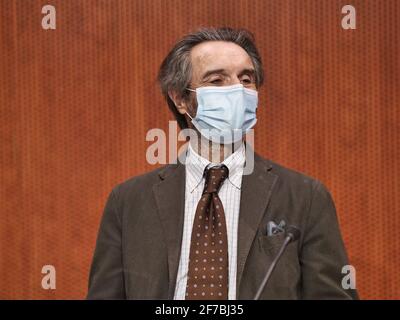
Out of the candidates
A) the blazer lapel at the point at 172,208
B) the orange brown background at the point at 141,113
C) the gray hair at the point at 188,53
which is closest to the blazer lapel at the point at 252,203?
the blazer lapel at the point at 172,208

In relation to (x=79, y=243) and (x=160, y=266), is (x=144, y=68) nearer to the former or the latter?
(x=79, y=243)

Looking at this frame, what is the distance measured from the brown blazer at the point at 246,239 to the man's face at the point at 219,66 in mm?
182

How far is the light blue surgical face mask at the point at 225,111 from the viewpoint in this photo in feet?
5.30

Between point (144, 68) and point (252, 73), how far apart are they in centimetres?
59

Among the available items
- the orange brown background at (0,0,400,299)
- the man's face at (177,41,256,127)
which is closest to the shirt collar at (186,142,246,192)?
the man's face at (177,41,256,127)

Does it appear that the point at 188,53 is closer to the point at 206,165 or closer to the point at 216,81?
the point at 216,81

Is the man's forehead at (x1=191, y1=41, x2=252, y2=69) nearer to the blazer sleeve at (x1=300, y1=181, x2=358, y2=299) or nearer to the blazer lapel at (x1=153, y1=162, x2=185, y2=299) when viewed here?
the blazer lapel at (x1=153, y1=162, x2=185, y2=299)

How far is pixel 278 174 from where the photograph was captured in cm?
162

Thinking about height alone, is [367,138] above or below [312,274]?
above

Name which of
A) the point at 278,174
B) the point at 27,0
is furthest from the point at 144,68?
the point at 278,174

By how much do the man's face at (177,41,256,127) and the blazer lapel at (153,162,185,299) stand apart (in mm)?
157

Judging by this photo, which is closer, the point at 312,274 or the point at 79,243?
the point at 312,274

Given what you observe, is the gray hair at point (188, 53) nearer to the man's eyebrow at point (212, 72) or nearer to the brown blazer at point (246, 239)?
the man's eyebrow at point (212, 72)

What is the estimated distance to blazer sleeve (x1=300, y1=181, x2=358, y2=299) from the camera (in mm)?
1466
